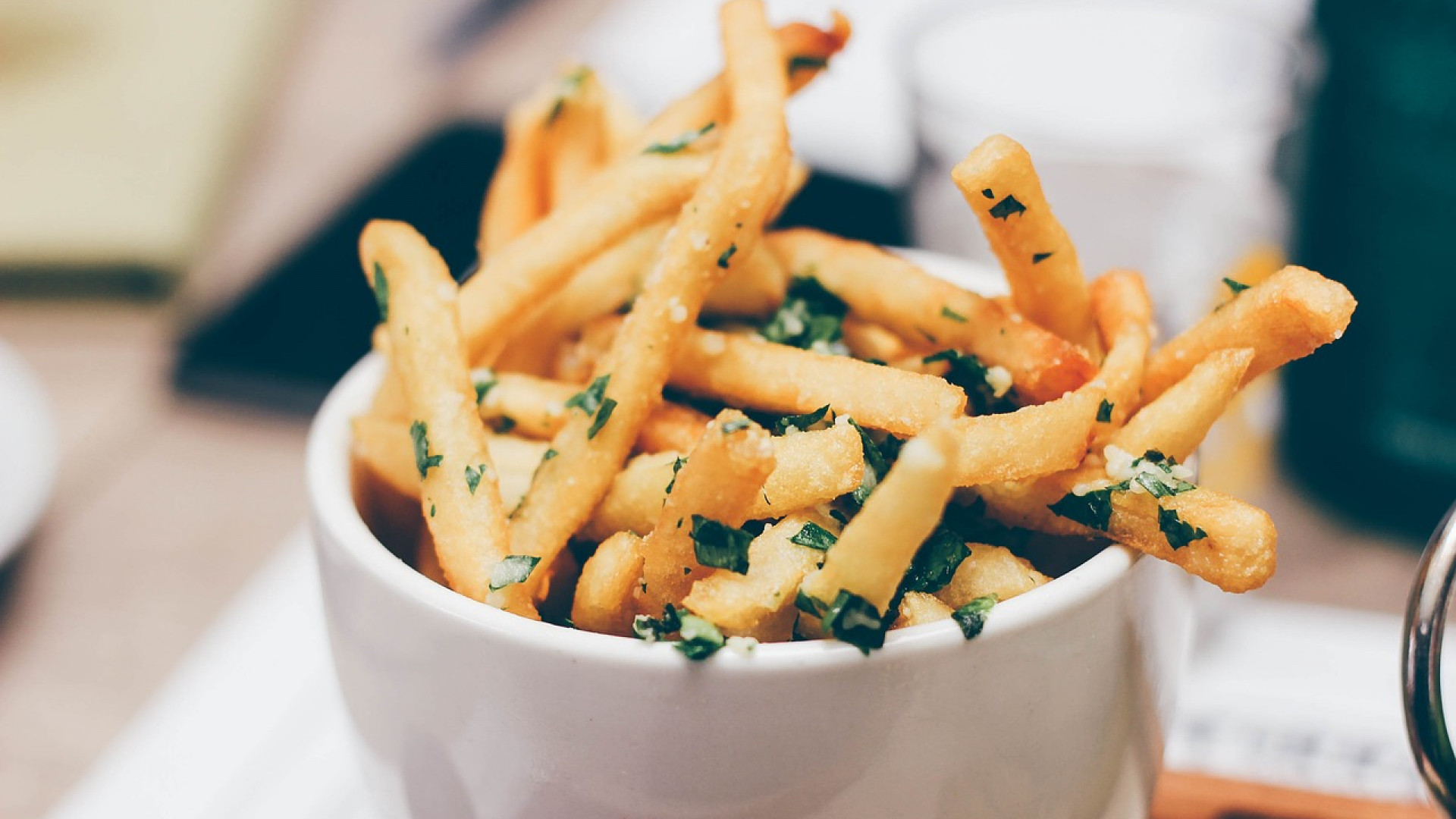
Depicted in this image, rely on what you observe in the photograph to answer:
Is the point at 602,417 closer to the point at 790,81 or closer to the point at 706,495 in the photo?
the point at 706,495

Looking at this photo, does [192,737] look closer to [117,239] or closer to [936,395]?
[936,395]

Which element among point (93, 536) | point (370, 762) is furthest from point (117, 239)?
point (370, 762)

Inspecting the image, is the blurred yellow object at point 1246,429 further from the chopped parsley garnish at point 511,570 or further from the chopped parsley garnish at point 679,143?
the chopped parsley garnish at point 511,570

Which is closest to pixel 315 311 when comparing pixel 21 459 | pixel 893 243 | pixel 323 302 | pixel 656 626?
pixel 323 302

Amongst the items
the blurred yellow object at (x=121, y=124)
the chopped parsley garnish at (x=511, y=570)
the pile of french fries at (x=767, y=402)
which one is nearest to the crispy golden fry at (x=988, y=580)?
A: the pile of french fries at (x=767, y=402)

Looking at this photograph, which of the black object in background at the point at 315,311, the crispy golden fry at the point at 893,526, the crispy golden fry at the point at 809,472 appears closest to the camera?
the crispy golden fry at the point at 893,526

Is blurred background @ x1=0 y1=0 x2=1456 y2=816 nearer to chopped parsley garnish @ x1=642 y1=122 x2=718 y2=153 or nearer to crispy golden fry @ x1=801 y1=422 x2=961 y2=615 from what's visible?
chopped parsley garnish @ x1=642 y1=122 x2=718 y2=153
